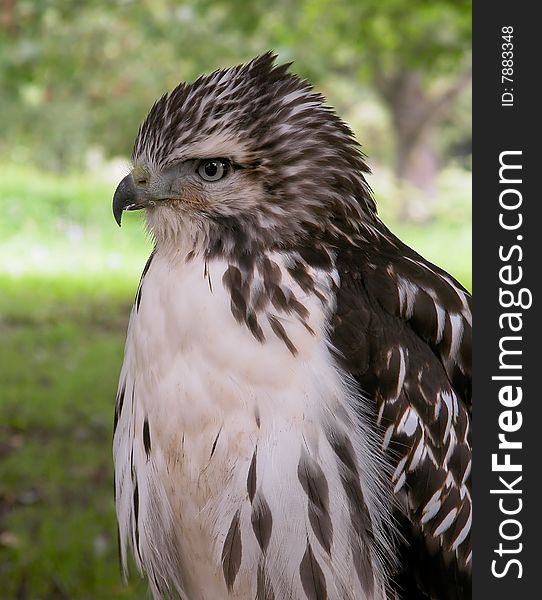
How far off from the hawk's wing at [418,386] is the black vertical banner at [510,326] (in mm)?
67

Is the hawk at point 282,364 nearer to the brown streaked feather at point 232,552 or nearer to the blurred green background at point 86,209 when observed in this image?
the brown streaked feather at point 232,552

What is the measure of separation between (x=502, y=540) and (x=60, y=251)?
31.3 ft

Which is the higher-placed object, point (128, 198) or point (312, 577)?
point (128, 198)

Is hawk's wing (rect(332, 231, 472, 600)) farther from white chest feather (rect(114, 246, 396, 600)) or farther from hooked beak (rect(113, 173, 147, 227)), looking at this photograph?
hooked beak (rect(113, 173, 147, 227))

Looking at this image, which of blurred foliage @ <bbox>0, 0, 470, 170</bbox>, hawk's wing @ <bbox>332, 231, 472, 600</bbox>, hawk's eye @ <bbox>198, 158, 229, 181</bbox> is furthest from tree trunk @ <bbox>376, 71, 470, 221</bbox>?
hawk's eye @ <bbox>198, 158, 229, 181</bbox>

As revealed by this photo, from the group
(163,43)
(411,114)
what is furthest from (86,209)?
(411,114)

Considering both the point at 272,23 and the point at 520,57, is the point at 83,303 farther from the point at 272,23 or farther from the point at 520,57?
the point at 520,57

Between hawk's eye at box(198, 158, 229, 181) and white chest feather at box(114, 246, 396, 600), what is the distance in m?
0.18

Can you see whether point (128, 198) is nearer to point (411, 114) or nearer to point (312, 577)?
point (312, 577)

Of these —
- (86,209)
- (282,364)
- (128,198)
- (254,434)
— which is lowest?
(254,434)

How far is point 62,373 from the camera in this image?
667 centimetres

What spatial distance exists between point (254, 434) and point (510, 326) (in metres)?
0.63

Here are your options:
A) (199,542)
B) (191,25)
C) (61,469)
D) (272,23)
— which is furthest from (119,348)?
(199,542)

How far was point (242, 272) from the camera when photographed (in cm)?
211
